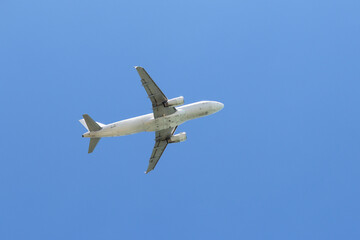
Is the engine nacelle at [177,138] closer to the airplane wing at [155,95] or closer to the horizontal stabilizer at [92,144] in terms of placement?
the airplane wing at [155,95]

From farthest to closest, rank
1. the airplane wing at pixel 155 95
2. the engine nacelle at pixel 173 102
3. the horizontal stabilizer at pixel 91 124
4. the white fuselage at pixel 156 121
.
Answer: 1. the engine nacelle at pixel 173 102
2. the white fuselage at pixel 156 121
3. the horizontal stabilizer at pixel 91 124
4. the airplane wing at pixel 155 95

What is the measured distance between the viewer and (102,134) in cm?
6900

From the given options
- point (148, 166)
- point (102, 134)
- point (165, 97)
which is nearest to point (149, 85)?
point (165, 97)

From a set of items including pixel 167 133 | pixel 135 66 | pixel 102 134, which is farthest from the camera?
→ pixel 167 133

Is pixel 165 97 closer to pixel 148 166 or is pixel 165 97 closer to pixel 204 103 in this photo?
pixel 204 103

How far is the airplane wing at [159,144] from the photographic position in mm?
76625

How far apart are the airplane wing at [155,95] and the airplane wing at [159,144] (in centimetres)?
648

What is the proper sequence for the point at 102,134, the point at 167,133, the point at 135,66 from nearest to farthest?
the point at 135,66, the point at 102,134, the point at 167,133

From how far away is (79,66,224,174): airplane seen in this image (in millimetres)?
68188

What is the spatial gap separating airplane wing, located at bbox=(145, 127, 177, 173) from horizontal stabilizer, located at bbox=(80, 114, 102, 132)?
35.1 feet

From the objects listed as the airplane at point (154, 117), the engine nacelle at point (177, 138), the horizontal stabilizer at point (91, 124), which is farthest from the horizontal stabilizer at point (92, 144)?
the engine nacelle at point (177, 138)

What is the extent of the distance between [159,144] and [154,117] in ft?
27.1

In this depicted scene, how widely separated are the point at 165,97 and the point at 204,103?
6.92 m

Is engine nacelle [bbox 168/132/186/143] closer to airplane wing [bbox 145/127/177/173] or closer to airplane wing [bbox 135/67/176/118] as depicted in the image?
airplane wing [bbox 145/127/177/173]
